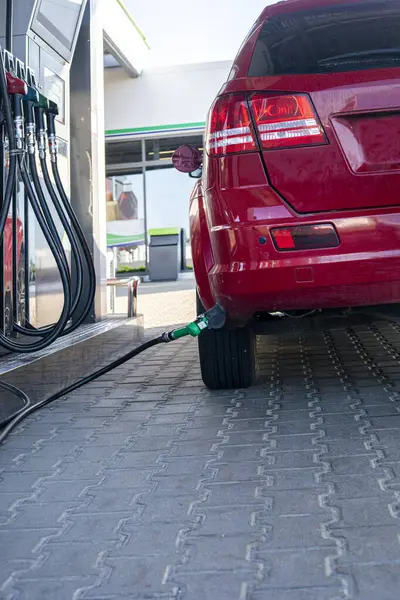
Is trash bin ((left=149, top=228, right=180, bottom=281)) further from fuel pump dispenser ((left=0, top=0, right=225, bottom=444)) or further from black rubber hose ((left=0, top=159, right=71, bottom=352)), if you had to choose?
black rubber hose ((left=0, top=159, right=71, bottom=352))

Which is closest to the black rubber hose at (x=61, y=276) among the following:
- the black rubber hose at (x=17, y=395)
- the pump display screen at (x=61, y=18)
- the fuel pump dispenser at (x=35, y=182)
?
the fuel pump dispenser at (x=35, y=182)

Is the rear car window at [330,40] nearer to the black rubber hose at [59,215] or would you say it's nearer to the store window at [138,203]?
the black rubber hose at [59,215]

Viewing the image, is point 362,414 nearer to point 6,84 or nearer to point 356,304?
point 356,304

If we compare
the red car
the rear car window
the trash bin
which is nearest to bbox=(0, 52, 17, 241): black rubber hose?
the red car

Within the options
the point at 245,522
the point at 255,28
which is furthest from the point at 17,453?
the point at 255,28

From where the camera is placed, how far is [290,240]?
345cm

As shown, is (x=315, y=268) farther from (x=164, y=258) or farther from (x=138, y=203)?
(x=138, y=203)

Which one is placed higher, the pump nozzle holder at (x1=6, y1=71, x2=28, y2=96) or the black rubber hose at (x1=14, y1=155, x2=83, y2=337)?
the pump nozzle holder at (x1=6, y1=71, x2=28, y2=96)

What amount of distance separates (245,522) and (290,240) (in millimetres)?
1463

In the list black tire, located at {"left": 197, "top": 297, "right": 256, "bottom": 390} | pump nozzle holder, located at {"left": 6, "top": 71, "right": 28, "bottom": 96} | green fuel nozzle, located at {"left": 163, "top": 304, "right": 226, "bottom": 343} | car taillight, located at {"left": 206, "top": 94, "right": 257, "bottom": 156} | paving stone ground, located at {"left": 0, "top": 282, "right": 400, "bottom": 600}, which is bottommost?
paving stone ground, located at {"left": 0, "top": 282, "right": 400, "bottom": 600}

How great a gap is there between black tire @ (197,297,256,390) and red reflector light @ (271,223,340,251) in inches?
33.5

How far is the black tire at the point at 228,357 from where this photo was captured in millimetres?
4320

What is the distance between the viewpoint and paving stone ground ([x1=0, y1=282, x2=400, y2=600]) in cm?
196

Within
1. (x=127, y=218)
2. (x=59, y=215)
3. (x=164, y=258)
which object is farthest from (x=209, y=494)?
(x=127, y=218)
